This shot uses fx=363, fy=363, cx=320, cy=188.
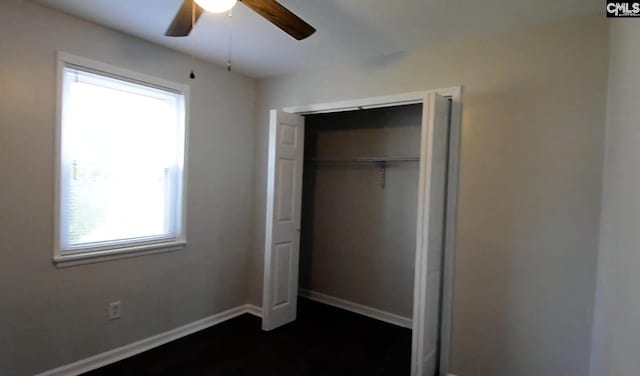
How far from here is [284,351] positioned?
120 inches

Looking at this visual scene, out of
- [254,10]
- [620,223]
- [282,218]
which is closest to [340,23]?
[254,10]

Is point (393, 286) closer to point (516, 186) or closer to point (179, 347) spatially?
point (516, 186)

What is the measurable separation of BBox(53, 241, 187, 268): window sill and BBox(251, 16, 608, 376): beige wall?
2.35 metres

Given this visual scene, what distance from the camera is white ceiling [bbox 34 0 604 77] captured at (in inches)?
84.1

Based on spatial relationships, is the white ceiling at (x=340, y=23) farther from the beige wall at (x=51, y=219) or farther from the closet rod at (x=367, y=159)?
the closet rod at (x=367, y=159)

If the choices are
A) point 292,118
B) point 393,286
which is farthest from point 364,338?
point 292,118

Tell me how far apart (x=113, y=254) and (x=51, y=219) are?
49cm

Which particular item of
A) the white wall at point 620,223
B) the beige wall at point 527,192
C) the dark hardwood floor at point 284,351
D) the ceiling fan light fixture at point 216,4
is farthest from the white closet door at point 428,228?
the ceiling fan light fixture at point 216,4

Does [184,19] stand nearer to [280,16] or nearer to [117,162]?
[280,16]

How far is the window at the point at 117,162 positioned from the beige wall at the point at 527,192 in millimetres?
2185

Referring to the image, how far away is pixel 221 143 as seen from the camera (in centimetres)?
352

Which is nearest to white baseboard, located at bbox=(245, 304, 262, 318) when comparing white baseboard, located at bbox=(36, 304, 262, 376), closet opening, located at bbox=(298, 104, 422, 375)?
white baseboard, located at bbox=(36, 304, 262, 376)

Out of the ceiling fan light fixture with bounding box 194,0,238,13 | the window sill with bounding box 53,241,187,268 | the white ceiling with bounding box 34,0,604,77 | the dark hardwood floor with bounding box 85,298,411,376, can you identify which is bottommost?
the dark hardwood floor with bounding box 85,298,411,376

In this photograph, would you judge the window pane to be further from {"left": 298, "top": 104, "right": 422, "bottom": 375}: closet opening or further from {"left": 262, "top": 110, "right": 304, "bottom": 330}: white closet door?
{"left": 298, "top": 104, "right": 422, "bottom": 375}: closet opening
